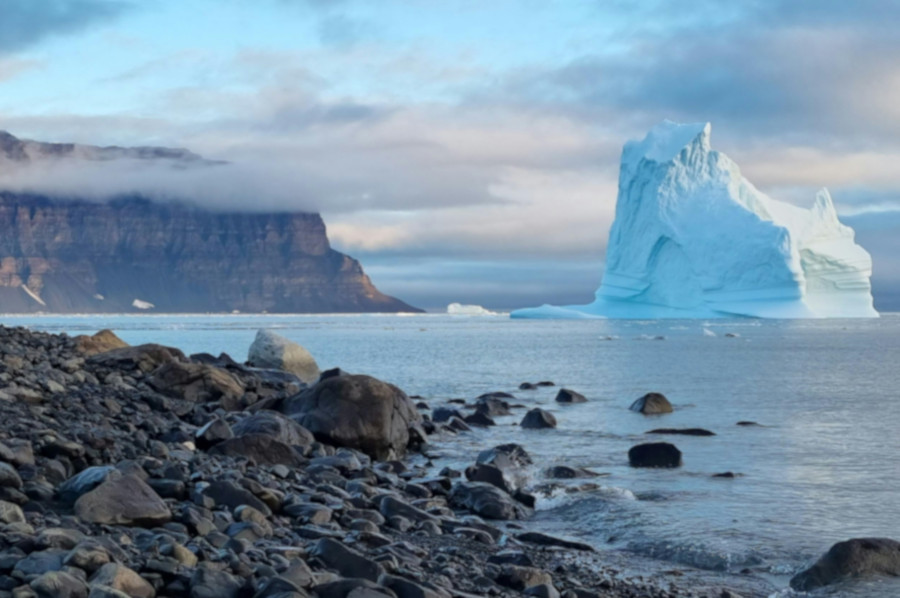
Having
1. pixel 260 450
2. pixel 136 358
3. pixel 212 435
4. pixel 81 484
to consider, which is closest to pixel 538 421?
pixel 136 358

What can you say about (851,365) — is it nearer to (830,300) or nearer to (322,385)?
(322,385)

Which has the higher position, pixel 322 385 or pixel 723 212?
pixel 723 212

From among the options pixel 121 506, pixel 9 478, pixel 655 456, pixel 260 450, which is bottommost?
pixel 655 456

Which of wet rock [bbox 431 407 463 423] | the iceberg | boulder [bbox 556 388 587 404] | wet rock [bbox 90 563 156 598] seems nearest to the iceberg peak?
the iceberg

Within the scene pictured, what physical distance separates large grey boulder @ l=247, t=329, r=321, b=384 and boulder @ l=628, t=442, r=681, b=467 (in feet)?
32.6

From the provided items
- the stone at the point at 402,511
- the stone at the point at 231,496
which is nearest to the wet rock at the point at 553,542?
the stone at the point at 402,511

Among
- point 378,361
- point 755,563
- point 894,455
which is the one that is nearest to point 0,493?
point 755,563

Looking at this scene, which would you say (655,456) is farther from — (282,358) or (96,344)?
(96,344)

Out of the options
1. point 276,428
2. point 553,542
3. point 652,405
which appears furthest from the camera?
point 652,405

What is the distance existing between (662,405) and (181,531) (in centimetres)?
1330

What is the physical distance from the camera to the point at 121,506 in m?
5.18

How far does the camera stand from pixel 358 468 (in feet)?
30.3

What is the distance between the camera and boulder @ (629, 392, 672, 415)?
664 inches

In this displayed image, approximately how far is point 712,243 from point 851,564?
52239 mm
